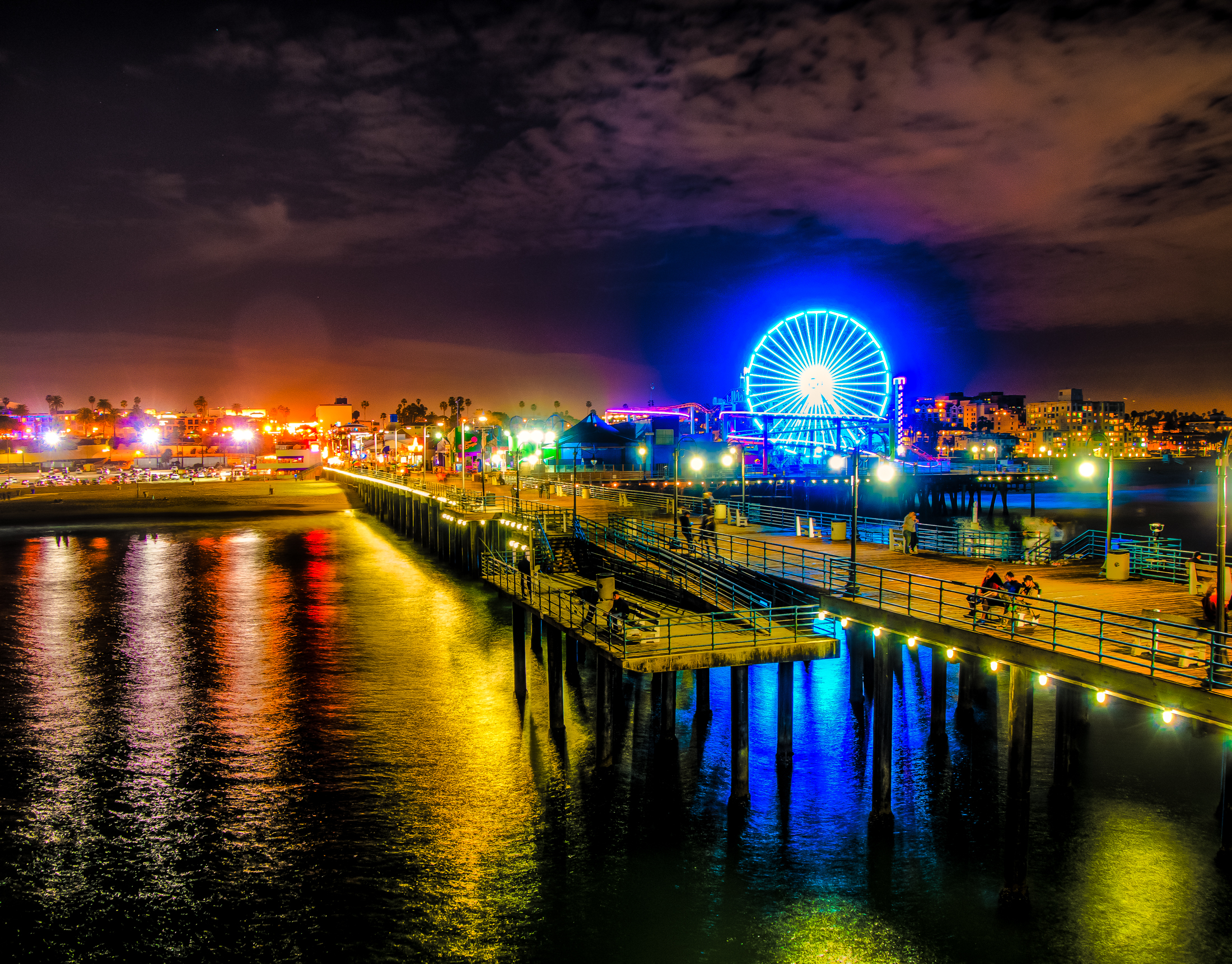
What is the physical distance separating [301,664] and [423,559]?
33.1m

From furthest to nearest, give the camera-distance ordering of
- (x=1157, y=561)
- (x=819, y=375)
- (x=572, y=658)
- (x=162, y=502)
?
(x=162, y=502) → (x=819, y=375) → (x=572, y=658) → (x=1157, y=561)

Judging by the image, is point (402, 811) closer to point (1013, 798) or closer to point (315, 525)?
point (1013, 798)

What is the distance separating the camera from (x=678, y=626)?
863 inches

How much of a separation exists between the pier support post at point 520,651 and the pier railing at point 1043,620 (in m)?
6.50

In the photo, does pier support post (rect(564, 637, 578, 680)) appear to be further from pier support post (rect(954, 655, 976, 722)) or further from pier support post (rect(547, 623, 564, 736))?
pier support post (rect(954, 655, 976, 722))

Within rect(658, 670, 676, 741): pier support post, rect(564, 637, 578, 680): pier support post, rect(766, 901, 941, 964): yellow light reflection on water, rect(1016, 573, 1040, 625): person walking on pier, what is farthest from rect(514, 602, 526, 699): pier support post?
rect(1016, 573, 1040, 625): person walking on pier

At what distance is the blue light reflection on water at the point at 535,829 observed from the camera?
15094 mm

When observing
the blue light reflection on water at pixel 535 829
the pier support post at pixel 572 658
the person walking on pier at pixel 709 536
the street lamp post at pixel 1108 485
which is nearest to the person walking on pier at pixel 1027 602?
the street lamp post at pixel 1108 485

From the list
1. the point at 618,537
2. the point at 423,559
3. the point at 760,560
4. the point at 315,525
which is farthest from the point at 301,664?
the point at 315,525

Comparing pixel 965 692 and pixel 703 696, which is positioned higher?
pixel 965 692

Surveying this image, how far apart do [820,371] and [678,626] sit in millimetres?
63359

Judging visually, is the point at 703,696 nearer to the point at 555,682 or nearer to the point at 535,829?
the point at 555,682

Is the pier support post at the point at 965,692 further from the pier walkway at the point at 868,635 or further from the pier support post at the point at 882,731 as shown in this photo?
the pier support post at the point at 882,731

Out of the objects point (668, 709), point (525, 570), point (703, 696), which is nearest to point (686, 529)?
point (525, 570)
